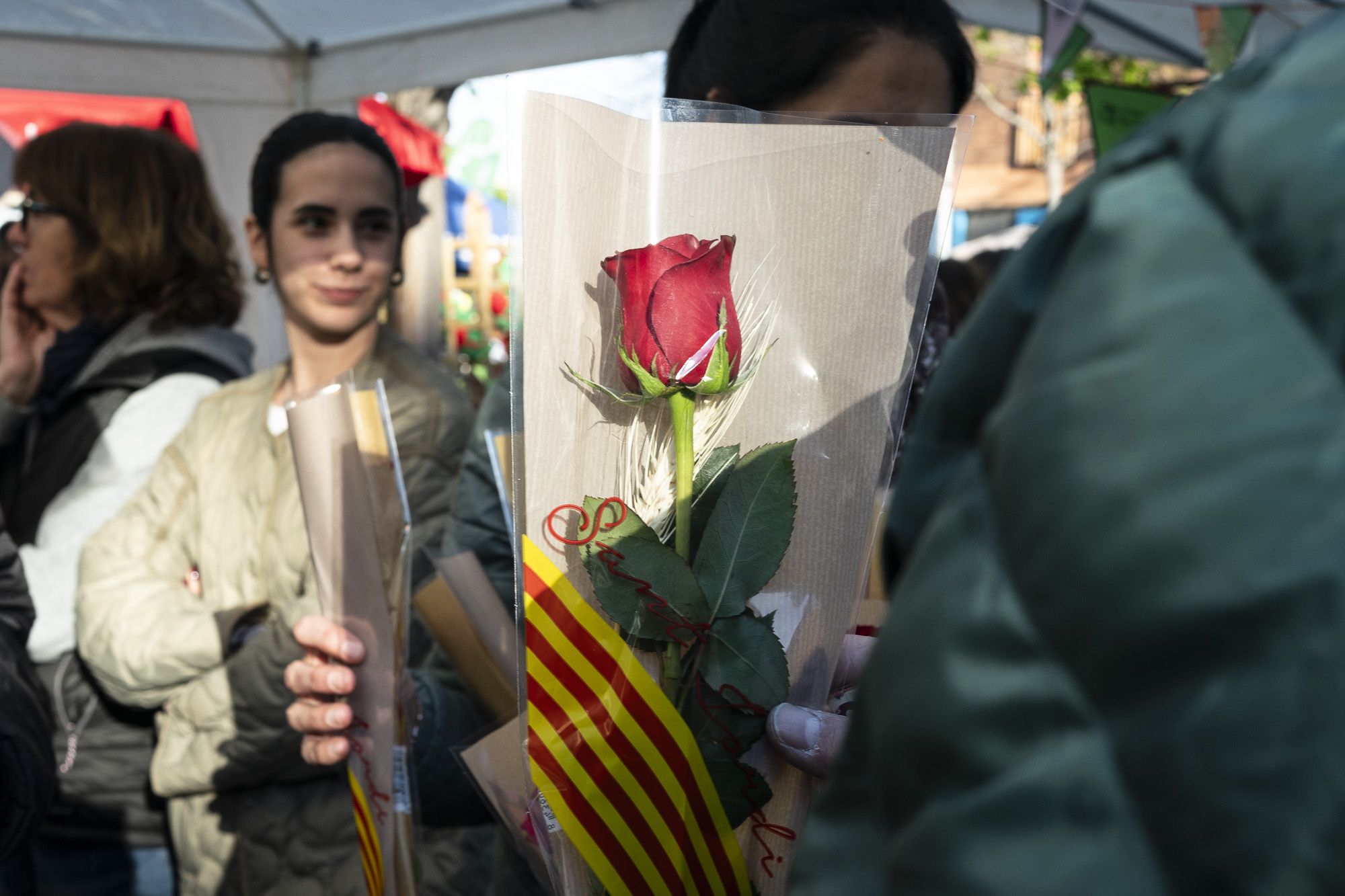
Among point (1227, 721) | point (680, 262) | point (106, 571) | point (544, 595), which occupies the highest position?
point (680, 262)

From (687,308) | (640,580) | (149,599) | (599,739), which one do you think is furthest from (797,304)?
(149,599)

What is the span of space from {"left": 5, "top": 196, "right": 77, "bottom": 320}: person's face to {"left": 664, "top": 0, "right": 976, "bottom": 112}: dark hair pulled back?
1.83 metres

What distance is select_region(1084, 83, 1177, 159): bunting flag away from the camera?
146 inches

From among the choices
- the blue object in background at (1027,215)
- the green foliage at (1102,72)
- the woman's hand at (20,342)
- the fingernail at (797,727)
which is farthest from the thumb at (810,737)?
the blue object in background at (1027,215)

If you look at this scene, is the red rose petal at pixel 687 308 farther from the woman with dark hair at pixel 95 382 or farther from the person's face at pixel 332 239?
the woman with dark hair at pixel 95 382

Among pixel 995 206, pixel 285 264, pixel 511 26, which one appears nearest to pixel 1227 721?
pixel 285 264

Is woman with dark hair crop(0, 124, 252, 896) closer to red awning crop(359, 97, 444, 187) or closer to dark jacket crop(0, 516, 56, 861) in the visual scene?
dark jacket crop(0, 516, 56, 861)

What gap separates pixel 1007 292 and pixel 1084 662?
13 cm

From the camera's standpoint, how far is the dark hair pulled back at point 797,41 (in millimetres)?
1277

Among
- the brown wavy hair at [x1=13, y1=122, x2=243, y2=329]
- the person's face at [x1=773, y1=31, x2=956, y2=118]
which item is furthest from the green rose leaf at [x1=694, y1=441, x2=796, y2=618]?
the brown wavy hair at [x1=13, y1=122, x2=243, y2=329]

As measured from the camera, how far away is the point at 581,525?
0.77 meters

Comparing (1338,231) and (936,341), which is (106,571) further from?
(1338,231)

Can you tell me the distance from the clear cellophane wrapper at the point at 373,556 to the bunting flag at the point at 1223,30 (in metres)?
3.67

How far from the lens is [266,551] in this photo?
1.89 metres
